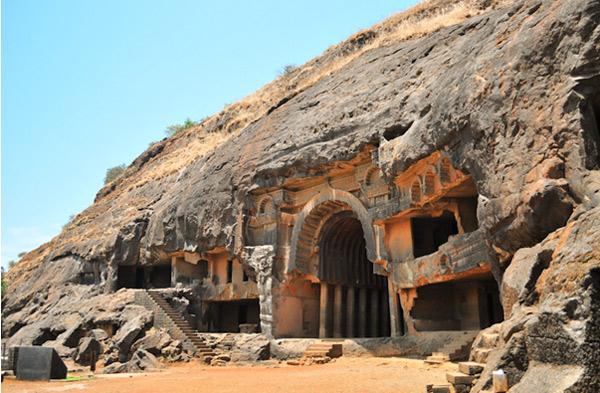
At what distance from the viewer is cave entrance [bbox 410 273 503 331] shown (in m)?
18.9

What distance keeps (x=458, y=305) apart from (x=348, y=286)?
5673 millimetres

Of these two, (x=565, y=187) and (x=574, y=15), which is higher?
(x=574, y=15)

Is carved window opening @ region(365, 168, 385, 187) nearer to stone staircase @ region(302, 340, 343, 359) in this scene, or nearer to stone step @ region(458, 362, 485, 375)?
stone staircase @ region(302, 340, 343, 359)

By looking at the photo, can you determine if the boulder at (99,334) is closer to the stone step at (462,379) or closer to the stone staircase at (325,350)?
the stone staircase at (325,350)

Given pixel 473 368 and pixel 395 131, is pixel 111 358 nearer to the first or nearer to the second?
pixel 395 131

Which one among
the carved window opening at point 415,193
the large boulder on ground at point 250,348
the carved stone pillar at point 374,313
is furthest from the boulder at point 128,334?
the carved window opening at point 415,193

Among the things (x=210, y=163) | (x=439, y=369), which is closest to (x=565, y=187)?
(x=439, y=369)

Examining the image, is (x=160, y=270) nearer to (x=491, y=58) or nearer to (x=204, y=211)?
(x=204, y=211)

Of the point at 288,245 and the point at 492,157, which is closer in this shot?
the point at 492,157

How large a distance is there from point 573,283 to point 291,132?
17471 millimetres

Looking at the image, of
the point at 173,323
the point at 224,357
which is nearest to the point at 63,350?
the point at 173,323

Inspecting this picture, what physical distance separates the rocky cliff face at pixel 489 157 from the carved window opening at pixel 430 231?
152 inches

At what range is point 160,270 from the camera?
3316 cm

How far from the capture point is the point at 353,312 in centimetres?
2394
